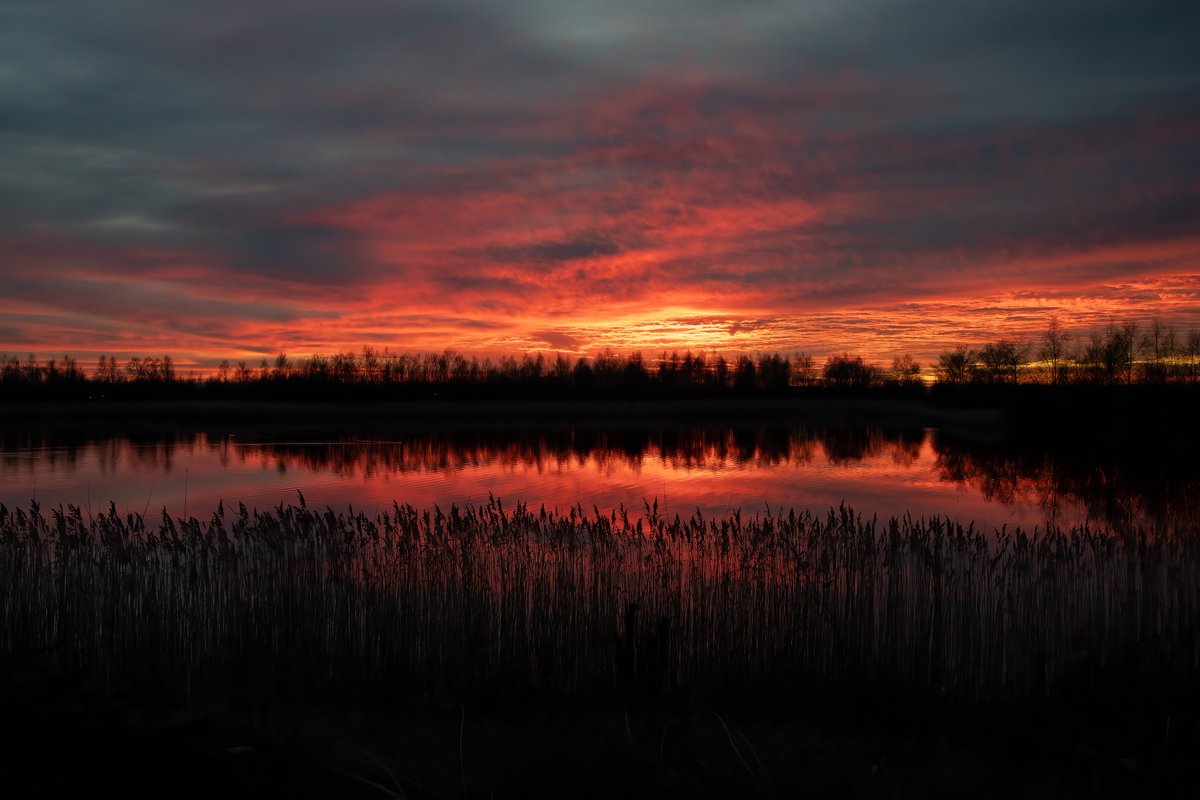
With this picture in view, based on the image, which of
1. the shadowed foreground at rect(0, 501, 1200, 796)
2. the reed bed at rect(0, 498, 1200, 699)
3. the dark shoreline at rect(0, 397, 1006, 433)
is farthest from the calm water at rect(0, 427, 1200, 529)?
the dark shoreline at rect(0, 397, 1006, 433)

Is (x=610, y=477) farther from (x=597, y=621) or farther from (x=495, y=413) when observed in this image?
(x=495, y=413)

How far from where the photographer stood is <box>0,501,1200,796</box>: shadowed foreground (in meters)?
6.22

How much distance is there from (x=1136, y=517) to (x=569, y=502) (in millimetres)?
13869

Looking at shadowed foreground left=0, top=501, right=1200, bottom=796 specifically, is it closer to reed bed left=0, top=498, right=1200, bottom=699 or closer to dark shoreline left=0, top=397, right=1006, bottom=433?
reed bed left=0, top=498, right=1200, bottom=699

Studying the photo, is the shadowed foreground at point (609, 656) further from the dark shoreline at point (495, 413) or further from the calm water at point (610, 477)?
the dark shoreline at point (495, 413)

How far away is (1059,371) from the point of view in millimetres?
78812

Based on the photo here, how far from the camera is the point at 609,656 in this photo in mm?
8523

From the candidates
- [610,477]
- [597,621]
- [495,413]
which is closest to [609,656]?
[597,621]

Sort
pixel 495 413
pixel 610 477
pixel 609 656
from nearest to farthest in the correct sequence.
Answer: pixel 609 656 → pixel 610 477 → pixel 495 413

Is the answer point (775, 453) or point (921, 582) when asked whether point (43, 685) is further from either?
point (775, 453)

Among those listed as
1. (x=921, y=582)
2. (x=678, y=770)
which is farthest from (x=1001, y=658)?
(x=678, y=770)

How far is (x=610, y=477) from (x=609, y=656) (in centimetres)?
2189

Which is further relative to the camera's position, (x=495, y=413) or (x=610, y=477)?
(x=495, y=413)

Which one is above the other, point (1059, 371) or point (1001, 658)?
point (1059, 371)
